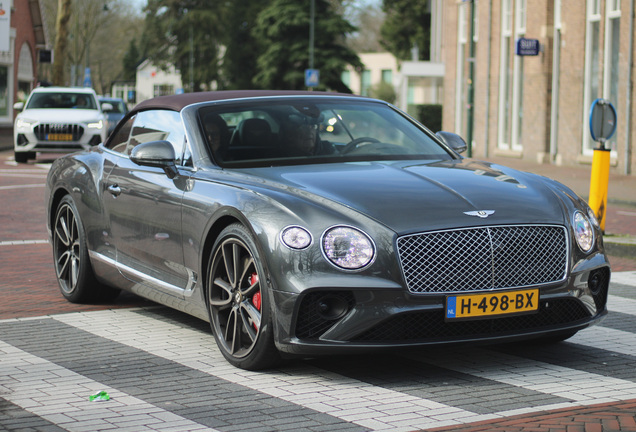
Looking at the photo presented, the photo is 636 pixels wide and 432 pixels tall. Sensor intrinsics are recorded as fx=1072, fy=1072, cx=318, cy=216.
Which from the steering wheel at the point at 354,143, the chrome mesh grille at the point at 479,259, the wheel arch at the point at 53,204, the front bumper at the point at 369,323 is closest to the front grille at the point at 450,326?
the front bumper at the point at 369,323

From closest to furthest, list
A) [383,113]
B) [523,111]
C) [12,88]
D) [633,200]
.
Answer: [383,113] → [633,200] → [523,111] → [12,88]

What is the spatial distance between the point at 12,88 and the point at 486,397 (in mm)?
48878

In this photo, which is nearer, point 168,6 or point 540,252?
point 540,252

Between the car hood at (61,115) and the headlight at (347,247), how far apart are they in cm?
2107

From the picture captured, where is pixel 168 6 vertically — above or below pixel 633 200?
above

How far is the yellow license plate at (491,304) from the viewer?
202 inches

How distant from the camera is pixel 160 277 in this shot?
648cm

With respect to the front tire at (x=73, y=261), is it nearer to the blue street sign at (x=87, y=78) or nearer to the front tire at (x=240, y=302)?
the front tire at (x=240, y=302)

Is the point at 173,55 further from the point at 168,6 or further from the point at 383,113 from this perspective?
the point at 383,113

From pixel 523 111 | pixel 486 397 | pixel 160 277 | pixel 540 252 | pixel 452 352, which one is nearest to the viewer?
pixel 486 397

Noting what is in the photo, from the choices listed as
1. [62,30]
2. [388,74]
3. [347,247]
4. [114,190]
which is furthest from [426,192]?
[388,74]

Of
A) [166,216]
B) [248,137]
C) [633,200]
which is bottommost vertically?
[633,200]

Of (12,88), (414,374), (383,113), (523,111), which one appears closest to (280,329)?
(414,374)

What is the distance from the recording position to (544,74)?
96.4 ft
